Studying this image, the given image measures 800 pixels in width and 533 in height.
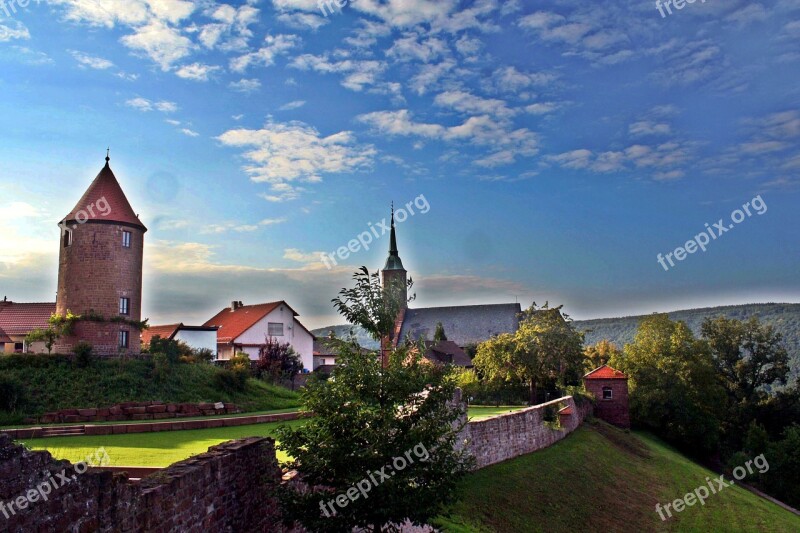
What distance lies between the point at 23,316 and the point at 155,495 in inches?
1724

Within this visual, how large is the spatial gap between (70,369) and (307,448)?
22878mm

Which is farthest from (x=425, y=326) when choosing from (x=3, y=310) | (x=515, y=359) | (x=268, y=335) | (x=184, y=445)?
(x=184, y=445)

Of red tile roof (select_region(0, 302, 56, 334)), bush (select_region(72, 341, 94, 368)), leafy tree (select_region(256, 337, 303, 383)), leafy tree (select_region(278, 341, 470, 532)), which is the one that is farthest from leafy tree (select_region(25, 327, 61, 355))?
leafy tree (select_region(278, 341, 470, 532))

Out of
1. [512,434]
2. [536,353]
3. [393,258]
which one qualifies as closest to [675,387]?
[536,353]

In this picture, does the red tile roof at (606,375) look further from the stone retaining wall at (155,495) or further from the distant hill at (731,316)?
the distant hill at (731,316)

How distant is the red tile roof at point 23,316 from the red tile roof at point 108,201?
409 inches

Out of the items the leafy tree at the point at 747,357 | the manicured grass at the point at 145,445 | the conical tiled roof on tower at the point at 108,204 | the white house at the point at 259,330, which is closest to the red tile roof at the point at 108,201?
the conical tiled roof on tower at the point at 108,204

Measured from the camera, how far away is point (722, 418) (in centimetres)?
5391

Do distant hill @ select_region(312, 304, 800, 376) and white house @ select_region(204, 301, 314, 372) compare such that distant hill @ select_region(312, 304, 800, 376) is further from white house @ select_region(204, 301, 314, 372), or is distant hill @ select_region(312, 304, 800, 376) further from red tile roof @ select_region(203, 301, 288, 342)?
white house @ select_region(204, 301, 314, 372)

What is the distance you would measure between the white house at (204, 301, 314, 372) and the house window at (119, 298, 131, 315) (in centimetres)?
1712

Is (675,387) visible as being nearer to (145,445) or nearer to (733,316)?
(145,445)

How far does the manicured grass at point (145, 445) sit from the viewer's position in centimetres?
1175

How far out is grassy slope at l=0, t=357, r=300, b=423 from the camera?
2536 centimetres

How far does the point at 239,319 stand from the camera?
189 feet
